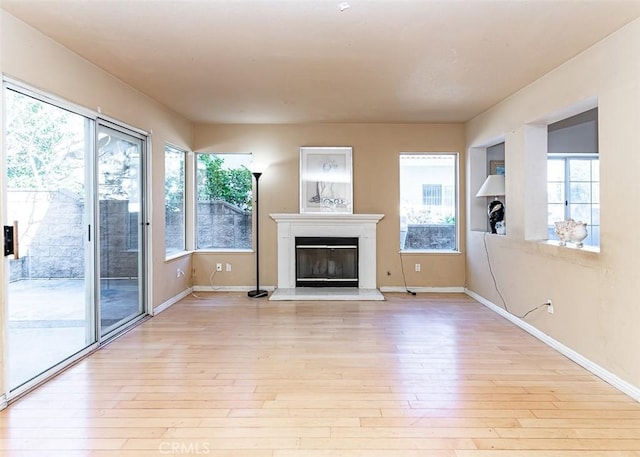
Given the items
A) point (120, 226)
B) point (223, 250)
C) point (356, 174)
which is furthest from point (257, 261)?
point (120, 226)

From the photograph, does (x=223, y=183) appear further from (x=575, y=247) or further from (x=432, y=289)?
(x=575, y=247)

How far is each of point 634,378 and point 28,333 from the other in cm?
402

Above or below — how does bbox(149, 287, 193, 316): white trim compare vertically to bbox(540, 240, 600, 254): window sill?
below

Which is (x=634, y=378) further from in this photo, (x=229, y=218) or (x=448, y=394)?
(x=229, y=218)

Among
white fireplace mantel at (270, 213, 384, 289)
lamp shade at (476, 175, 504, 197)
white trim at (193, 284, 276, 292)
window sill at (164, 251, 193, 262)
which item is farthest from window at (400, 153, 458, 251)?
window sill at (164, 251, 193, 262)

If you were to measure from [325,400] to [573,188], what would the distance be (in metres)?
5.14

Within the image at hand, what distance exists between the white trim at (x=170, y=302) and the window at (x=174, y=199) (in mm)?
574

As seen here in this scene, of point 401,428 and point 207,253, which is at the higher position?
point 207,253

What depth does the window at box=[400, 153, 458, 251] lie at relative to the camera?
18.4 ft

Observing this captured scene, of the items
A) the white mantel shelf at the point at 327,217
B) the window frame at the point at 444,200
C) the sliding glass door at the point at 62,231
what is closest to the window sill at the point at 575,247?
the window frame at the point at 444,200

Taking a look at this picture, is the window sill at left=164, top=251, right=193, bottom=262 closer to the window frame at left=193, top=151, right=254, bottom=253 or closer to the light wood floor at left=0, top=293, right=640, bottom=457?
the window frame at left=193, top=151, right=254, bottom=253

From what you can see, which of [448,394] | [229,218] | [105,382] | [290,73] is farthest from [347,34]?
[229,218]

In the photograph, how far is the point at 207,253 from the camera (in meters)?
5.58

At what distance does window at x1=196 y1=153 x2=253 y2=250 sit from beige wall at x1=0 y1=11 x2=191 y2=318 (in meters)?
0.52
